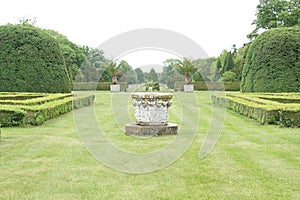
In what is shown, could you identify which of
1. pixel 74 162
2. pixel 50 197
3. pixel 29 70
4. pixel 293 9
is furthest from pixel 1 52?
pixel 293 9

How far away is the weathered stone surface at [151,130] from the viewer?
7.76 metres

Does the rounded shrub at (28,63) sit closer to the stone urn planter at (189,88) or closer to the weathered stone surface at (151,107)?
the weathered stone surface at (151,107)

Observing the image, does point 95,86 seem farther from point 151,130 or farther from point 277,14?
point 151,130

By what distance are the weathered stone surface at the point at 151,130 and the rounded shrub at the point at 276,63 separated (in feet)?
36.2

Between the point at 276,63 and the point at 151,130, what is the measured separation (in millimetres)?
11987

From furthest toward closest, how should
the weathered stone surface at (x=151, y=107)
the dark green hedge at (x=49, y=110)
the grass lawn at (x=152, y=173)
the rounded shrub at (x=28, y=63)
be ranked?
the rounded shrub at (x=28, y=63) → the dark green hedge at (x=49, y=110) → the weathered stone surface at (x=151, y=107) → the grass lawn at (x=152, y=173)

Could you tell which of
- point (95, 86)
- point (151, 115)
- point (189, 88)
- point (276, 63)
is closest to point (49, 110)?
point (151, 115)

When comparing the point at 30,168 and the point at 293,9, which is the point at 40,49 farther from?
the point at 293,9

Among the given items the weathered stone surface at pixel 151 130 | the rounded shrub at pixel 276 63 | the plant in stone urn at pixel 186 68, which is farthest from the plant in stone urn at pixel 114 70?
the weathered stone surface at pixel 151 130

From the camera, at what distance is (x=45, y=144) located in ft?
22.1

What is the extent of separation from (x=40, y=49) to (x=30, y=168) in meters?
13.6

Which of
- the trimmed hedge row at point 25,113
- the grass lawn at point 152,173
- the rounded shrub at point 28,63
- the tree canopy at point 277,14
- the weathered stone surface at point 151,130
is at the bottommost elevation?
the grass lawn at point 152,173

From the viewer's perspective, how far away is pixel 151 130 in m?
7.75

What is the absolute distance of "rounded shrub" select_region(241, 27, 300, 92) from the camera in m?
17.4
